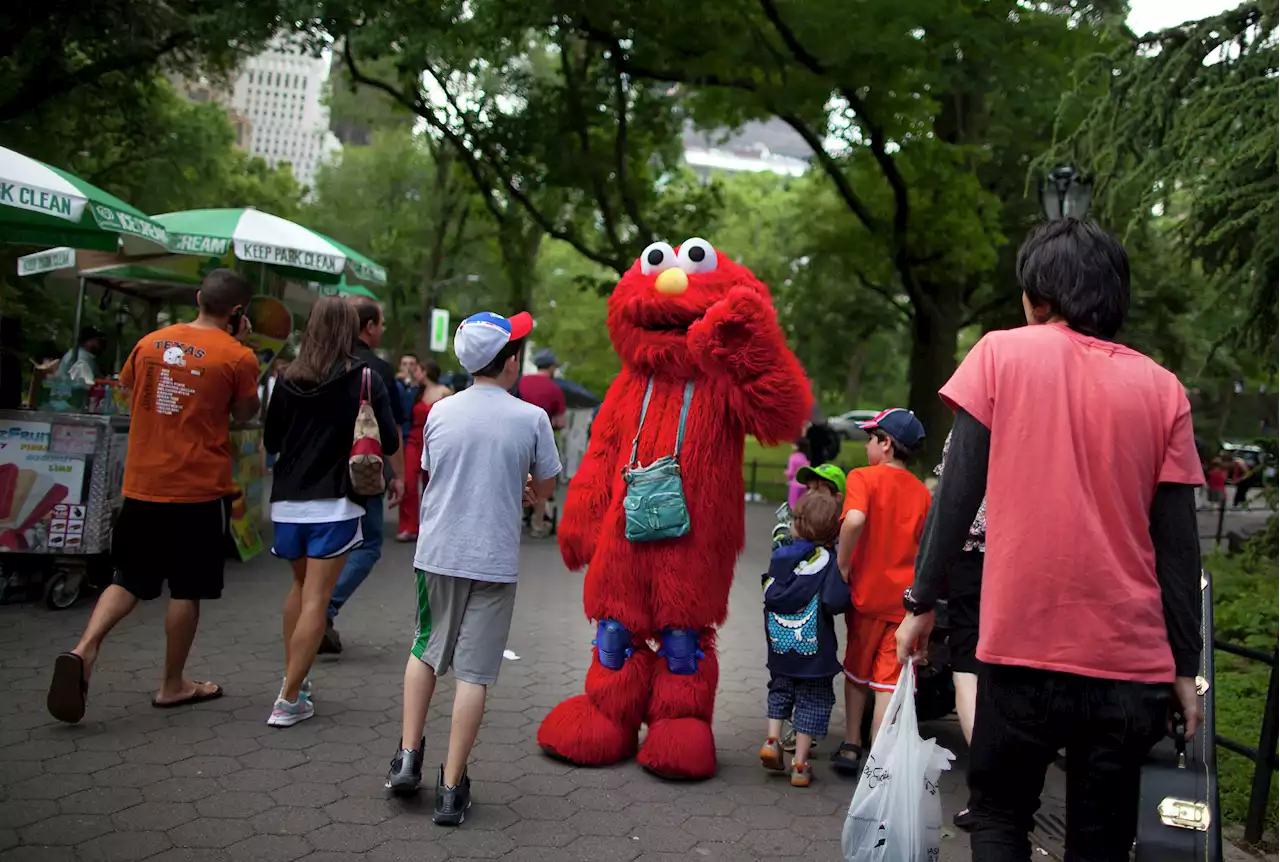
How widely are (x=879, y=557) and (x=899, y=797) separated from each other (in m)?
2.01

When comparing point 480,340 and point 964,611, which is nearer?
point 480,340

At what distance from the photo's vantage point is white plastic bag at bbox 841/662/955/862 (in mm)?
3111

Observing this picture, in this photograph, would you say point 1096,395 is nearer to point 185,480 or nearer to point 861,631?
point 861,631

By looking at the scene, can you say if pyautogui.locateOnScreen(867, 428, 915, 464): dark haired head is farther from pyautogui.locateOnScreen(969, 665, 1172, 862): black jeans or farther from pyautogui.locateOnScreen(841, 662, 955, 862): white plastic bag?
pyautogui.locateOnScreen(969, 665, 1172, 862): black jeans

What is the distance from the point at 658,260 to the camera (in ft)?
17.4

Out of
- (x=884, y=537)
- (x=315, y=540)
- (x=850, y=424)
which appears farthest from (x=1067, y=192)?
(x=850, y=424)

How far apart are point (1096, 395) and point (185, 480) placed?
3947 mm

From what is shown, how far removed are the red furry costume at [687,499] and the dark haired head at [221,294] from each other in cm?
178

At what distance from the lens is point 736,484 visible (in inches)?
203

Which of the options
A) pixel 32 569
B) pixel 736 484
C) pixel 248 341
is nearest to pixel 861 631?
pixel 736 484

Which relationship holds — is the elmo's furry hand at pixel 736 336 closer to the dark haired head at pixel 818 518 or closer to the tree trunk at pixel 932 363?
the dark haired head at pixel 818 518

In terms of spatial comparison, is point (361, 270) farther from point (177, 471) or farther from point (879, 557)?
point (879, 557)

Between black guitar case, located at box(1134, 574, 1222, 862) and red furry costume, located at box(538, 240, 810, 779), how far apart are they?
2.40 meters

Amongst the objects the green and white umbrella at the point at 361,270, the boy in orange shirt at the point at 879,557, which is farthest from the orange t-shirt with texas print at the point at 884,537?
the green and white umbrella at the point at 361,270
